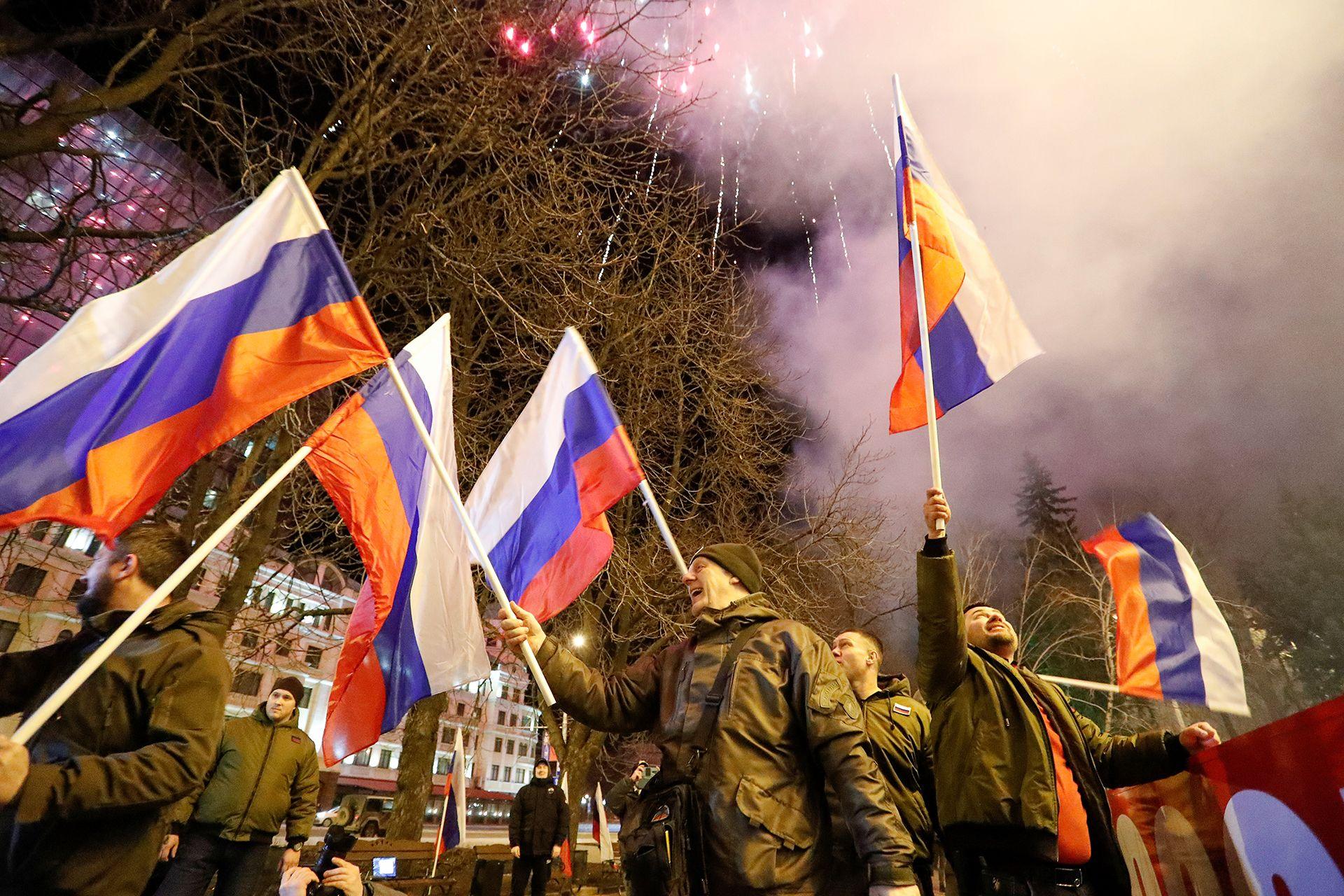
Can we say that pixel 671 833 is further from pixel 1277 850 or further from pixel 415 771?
pixel 415 771

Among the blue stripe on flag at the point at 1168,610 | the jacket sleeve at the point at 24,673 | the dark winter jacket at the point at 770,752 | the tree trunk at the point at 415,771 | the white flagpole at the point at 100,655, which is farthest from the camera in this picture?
the tree trunk at the point at 415,771

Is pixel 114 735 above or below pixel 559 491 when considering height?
below

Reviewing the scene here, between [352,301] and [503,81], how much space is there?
238 inches

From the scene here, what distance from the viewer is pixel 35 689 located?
9.32ft

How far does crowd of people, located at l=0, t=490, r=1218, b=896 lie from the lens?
2340 mm

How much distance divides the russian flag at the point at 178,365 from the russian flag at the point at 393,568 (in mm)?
576

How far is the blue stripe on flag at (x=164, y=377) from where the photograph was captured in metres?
2.81

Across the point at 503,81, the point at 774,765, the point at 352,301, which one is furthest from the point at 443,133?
the point at 774,765

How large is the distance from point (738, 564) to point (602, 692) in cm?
80

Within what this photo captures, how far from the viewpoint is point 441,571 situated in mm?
4184

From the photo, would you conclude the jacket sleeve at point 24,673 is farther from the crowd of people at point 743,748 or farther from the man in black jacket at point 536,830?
the man in black jacket at point 536,830

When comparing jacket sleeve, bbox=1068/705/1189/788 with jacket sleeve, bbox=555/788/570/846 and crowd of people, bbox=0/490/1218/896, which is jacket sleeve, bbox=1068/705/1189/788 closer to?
crowd of people, bbox=0/490/1218/896

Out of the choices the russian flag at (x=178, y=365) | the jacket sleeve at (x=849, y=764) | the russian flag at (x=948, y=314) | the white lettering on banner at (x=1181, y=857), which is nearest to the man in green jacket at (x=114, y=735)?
the russian flag at (x=178, y=365)

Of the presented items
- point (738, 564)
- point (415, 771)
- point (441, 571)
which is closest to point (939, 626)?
point (738, 564)
